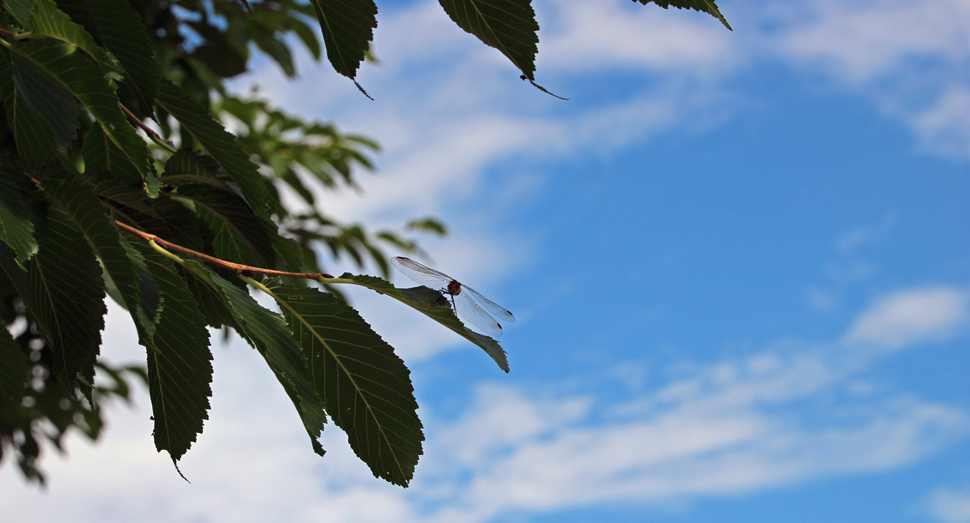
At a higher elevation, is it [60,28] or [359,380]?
[60,28]

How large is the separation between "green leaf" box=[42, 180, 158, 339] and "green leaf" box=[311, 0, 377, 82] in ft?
1.18

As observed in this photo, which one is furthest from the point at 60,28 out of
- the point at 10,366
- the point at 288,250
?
the point at 288,250

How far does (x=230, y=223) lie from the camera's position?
1432 millimetres

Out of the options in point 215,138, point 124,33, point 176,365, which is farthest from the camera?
point 215,138

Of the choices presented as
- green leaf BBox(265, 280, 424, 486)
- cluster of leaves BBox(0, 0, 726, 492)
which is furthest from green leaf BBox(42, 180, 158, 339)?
green leaf BBox(265, 280, 424, 486)

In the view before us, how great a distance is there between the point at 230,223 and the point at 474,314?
18.8 inches

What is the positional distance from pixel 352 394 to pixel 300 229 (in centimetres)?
313

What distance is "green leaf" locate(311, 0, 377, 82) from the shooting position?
3.48ft

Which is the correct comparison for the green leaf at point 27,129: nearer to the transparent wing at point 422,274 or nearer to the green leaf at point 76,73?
the green leaf at point 76,73

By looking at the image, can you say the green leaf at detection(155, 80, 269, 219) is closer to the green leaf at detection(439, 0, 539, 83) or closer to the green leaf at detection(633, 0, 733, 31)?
the green leaf at detection(439, 0, 539, 83)

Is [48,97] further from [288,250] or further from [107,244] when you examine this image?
[288,250]

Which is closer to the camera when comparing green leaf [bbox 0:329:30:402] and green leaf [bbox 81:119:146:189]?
green leaf [bbox 0:329:30:402]

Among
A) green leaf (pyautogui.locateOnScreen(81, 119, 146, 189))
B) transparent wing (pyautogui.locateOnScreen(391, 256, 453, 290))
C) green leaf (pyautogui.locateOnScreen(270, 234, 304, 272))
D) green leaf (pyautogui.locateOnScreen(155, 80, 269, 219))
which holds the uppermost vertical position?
green leaf (pyautogui.locateOnScreen(155, 80, 269, 219))

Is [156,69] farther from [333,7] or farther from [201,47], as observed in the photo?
[201,47]
